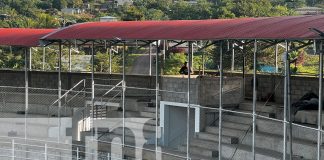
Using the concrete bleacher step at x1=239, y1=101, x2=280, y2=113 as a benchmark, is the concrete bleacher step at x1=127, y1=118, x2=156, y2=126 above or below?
below

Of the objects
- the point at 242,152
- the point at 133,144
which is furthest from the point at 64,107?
the point at 242,152

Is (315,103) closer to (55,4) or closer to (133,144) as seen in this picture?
(133,144)

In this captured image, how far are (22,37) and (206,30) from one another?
8.70 meters

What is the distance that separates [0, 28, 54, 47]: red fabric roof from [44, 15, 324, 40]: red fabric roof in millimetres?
1010

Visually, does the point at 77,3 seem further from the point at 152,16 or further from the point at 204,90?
the point at 204,90

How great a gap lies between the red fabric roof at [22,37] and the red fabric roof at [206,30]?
1.01m

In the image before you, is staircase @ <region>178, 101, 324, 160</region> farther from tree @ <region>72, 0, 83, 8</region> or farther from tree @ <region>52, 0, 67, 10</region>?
tree @ <region>52, 0, 67, 10</region>

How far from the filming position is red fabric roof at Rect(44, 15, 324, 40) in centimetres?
1326

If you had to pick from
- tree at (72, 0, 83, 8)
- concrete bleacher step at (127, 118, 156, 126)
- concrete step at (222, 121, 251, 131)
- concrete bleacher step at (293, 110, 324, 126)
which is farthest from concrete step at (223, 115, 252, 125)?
tree at (72, 0, 83, 8)

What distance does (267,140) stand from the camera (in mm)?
16672

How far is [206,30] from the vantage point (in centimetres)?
1627

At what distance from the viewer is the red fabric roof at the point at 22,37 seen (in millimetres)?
22250

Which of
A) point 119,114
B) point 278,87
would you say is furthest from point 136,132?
point 278,87

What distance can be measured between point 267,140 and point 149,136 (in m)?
4.63
